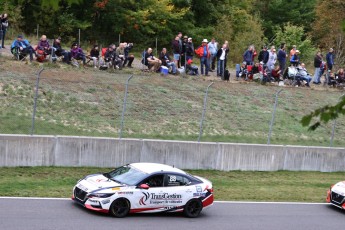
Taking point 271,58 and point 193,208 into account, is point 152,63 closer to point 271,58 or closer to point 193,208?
point 271,58

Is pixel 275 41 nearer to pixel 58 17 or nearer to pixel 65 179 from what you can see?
pixel 58 17

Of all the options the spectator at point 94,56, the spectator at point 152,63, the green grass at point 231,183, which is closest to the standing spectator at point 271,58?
the spectator at point 152,63

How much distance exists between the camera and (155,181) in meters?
16.8

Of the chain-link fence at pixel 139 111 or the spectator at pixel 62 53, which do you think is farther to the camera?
the spectator at pixel 62 53

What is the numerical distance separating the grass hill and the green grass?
1449 mm

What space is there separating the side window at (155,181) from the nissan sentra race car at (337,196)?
606 centimetres

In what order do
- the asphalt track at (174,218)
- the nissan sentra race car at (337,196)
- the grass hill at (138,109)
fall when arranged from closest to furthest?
the asphalt track at (174,218)
the nissan sentra race car at (337,196)
the grass hill at (138,109)

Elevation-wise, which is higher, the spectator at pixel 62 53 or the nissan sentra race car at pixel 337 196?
the spectator at pixel 62 53

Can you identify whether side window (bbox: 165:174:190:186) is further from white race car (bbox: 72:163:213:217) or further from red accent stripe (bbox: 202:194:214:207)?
red accent stripe (bbox: 202:194:214:207)

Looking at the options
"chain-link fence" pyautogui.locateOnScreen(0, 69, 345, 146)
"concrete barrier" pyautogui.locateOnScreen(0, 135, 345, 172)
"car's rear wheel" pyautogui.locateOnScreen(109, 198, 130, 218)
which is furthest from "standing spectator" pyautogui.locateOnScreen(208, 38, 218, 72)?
"car's rear wheel" pyautogui.locateOnScreen(109, 198, 130, 218)

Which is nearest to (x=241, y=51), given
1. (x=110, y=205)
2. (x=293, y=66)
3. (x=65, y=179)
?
(x=293, y=66)

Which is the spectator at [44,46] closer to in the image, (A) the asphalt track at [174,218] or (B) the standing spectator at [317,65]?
(A) the asphalt track at [174,218]

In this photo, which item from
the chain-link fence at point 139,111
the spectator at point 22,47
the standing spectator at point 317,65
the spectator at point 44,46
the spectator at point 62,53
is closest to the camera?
the chain-link fence at point 139,111

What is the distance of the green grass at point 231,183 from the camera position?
18.8 metres
